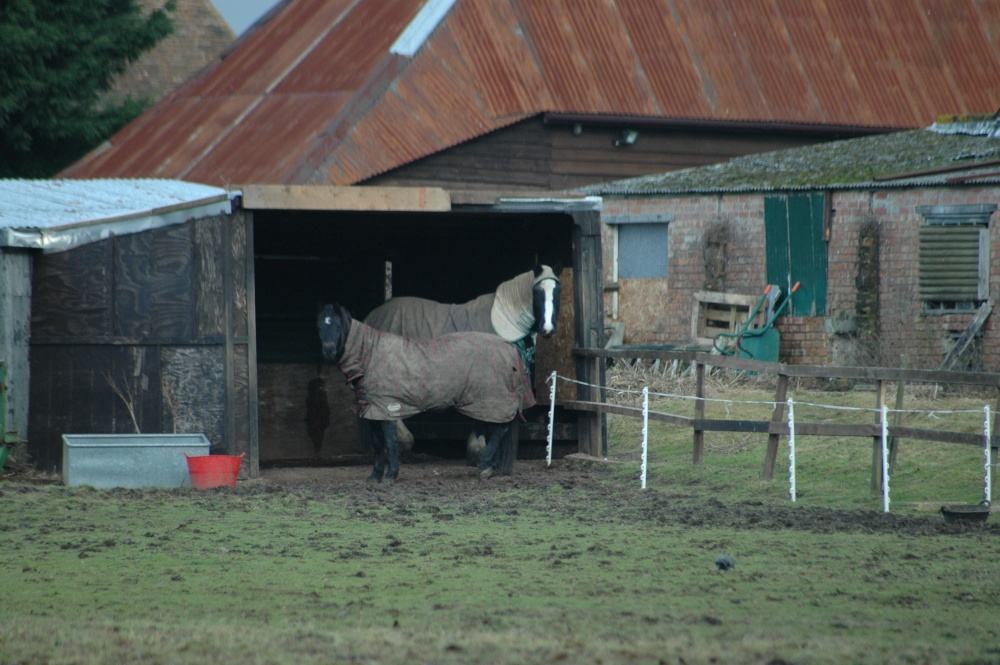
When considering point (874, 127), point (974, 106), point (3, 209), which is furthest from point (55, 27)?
point (974, 106)

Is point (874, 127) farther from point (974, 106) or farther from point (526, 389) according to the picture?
point (526, 389)

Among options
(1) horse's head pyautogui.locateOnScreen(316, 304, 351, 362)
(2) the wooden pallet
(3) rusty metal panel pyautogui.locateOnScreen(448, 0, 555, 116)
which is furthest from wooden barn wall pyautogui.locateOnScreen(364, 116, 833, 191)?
(1) horse's head pyautogui.locateOnScreen(316, 304, 351, 362)

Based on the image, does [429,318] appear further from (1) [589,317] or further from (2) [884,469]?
(2) [884,469]

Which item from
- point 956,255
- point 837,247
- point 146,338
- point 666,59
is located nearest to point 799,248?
point 837,247

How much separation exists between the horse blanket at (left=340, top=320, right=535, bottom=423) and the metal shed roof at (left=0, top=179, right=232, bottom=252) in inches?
69.3

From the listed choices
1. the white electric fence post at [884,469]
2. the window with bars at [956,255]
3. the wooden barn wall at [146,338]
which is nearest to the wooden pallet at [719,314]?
the window with bars at [956,255]

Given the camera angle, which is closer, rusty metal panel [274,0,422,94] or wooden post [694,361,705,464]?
wooden post [694,361,705,464]

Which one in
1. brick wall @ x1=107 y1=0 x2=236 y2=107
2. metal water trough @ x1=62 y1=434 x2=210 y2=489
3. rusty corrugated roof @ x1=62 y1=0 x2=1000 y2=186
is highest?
brick wall @ x1=107 y1=0 x2=236 y2=107

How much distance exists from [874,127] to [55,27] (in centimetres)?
1449

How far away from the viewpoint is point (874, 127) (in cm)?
2430

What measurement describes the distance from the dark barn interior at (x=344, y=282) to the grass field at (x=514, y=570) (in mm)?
3223

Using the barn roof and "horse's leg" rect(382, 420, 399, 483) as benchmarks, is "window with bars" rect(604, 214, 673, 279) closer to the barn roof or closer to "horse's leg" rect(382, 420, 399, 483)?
the barn roof

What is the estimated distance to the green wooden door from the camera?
1869 centimetres

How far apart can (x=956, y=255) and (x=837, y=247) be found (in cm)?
167
